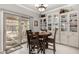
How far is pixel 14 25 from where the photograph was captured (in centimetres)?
478

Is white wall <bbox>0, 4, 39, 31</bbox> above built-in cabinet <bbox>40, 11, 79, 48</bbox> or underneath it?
above

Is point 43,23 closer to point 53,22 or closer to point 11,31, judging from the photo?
point 53,22

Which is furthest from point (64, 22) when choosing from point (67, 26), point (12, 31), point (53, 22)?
point (12, 31)

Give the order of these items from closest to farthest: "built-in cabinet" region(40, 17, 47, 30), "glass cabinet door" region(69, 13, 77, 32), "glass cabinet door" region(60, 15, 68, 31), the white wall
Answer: the white wall, "glass cabinet door" region(69, 13, 77, 32), "glass cabinet door" region(60, 15, 68, 31), "built-in cabinet" region(40, 17, 47, 30)

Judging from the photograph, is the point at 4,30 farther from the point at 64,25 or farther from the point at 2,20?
the point at 64,25

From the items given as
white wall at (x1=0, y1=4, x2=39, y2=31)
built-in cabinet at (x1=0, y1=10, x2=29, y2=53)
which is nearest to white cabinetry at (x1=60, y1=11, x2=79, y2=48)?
white wall at (x1=0, y1=4, x2=39, y2=31)

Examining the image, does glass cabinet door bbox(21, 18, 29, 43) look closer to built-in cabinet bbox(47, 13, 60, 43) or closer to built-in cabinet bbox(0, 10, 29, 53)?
built-in cabinet bbox(0, 10, 29, 53)

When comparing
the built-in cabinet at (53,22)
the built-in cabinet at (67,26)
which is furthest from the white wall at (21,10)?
the built-in cabinet at (67,26)

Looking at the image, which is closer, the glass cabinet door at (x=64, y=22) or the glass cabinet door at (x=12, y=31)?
the glass cabinet door at (x=12, y=31)

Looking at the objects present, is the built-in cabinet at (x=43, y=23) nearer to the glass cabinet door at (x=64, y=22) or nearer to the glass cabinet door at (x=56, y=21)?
the glass cabinet door at (x=56, y=21)

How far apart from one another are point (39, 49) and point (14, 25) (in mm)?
2052

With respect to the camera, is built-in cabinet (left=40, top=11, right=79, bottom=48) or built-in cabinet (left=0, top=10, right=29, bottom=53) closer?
built-in cabinet (left=0, top=10, right=29, bottom=53)

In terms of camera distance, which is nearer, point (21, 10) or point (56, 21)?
point (21, 10)

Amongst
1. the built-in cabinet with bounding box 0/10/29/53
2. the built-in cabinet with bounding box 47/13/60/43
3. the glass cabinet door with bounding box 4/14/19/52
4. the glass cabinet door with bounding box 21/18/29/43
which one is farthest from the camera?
the built-in cabinet with bounding box 47/13/60/43
